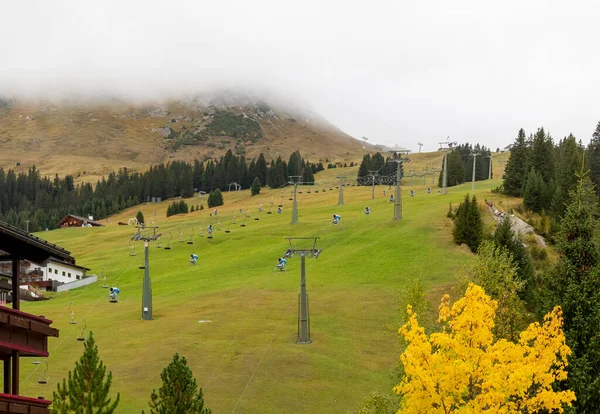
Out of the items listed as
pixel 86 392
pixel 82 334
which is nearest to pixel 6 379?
pixel 86 392

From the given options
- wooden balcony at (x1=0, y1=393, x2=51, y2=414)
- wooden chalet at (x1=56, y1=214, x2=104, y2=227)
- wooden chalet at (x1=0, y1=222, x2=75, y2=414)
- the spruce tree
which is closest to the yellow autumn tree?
the spruce tree

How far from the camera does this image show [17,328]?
74.5ft

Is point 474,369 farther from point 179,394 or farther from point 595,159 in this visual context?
point 595,159

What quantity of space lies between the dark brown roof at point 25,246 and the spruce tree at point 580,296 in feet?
65.0

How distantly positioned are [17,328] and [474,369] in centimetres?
1481

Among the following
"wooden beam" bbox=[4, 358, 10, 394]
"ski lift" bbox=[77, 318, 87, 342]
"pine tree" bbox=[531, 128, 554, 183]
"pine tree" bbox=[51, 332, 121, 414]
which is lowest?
"ski lift" bbox=[77, 318, 87, 342]

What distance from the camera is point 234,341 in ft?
193

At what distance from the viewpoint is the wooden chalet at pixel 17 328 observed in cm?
2175

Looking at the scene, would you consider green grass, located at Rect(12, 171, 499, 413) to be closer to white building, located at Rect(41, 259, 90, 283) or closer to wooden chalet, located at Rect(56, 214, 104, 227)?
white building, located at Rect(41, 259, 90, 283)

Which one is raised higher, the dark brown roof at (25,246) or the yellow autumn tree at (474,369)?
the dark brown roof at (25,246)

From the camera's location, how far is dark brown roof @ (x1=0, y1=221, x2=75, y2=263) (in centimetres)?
2281

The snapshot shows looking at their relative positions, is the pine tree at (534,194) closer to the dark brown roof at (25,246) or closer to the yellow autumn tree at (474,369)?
the yellow autumn tree at (474,369)

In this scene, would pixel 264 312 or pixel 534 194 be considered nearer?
pixel 264 312

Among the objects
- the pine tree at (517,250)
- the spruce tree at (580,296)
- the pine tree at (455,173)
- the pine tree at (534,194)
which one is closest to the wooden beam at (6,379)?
the spruce tree at (580,296)
